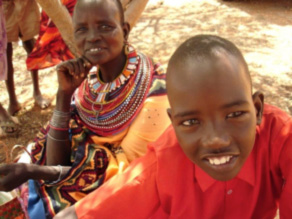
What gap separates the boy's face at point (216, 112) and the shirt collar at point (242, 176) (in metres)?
0.14

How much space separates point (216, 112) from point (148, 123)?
32.5 inches

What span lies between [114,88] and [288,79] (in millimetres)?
2440

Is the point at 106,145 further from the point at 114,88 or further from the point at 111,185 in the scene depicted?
the point at 111,185

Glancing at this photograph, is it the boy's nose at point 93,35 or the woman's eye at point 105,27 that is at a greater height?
the woman's eye at point 105,27

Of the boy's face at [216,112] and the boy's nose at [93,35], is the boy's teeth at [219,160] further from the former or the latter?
the boy's nose at [93,35]

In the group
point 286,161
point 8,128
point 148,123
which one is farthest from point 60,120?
point 8,128

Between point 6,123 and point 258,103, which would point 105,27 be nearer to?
point 258,103

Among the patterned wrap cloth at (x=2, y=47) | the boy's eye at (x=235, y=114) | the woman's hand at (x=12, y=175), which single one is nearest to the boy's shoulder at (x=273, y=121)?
the boy's eye at (x=235, y=114)

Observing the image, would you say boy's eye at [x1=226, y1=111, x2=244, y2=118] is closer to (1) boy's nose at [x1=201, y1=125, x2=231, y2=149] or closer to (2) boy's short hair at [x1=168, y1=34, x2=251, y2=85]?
(1) boy's nose at [x1=201, y1=125, x2=231, y2=149]

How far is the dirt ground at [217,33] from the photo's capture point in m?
3.63

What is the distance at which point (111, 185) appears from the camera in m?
1.43

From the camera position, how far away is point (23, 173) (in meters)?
1.82

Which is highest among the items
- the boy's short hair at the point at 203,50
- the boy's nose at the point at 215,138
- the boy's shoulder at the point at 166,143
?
the boy's short hair at the point at 203,50

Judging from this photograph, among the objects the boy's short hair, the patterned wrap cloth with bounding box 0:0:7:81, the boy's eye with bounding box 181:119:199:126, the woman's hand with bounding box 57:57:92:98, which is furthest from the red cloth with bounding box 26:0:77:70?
the boy's eye with bounding box 181:119:199:126
